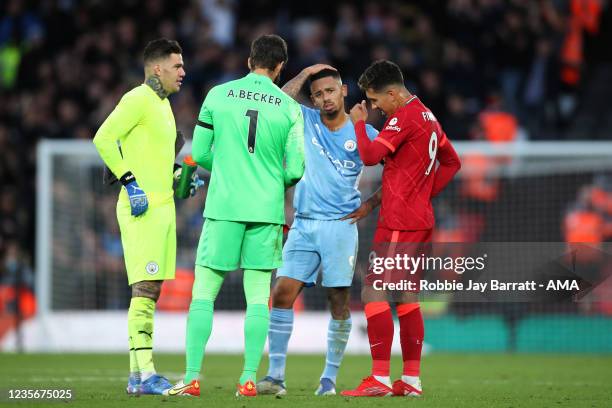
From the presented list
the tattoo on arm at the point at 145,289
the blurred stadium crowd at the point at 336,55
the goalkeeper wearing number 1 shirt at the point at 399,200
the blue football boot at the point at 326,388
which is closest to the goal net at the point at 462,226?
the blurred stadium crowd at the point at 336,55

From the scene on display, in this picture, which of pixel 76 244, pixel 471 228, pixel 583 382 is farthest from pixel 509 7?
pixel 583 382

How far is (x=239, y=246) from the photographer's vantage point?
7.32 m

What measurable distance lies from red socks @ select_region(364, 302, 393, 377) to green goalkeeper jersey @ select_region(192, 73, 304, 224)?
0.88 meters

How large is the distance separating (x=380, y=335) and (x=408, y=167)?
1.07 meters

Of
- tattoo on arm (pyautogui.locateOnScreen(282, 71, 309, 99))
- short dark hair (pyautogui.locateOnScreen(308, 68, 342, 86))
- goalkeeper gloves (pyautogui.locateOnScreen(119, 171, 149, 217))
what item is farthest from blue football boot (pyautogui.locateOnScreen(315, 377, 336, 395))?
short dark hair (pyautogui.locateOnScreen(308, 68, 342, 86))

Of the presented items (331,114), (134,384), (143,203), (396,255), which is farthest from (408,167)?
(134,384)

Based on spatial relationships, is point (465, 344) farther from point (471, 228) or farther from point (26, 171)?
point (26, 171)

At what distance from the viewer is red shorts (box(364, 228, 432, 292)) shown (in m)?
7.61

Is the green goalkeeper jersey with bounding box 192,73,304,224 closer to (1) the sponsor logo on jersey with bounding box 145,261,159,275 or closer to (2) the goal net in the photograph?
(1) the sponsor logo on jersey with bounding box 145,261,159,275

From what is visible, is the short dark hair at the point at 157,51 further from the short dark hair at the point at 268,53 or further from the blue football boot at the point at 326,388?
the blue football boot at the point at 326,388

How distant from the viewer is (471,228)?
14.8 meters

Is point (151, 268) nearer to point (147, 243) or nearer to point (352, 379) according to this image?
point (147, 243)

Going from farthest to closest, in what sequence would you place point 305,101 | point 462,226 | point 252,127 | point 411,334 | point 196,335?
point 305,101 < point 462,226 < point 411,334 < point 252,127 < point 196,335

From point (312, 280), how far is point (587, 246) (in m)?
1.82
